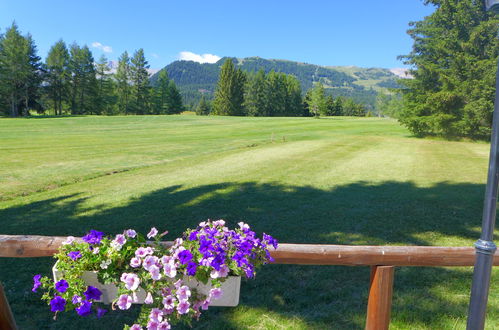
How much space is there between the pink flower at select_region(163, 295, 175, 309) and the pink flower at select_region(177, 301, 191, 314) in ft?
0.14

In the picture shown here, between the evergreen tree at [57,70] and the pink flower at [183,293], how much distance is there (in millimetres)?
70069

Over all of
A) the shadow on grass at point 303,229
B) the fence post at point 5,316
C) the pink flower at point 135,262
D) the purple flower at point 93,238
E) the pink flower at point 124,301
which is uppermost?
the purple flower at point 93,238

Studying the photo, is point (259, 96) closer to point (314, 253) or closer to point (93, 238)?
point (314, 253)

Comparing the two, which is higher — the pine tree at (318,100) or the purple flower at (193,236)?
the pine tree at (318,100)

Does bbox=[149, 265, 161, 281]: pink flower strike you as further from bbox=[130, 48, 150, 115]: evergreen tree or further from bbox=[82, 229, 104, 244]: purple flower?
bbox=[130, 48, 150, 115]: evergreen tree

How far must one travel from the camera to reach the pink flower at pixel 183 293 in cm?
219

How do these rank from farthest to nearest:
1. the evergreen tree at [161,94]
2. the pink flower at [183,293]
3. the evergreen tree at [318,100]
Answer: the evergreen tree at [318,100], the evergreen tree at [161,94], the pink flower at [183,293]

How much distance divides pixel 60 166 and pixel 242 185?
29.9 ft

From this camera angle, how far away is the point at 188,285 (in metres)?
2.33

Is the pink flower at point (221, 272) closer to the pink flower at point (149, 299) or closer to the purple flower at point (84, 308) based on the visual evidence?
the pink flower at point (149, 299)

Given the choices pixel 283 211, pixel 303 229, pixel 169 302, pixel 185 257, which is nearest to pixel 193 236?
pixel 185 257

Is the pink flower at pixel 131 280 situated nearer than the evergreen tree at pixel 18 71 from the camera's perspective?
Yes

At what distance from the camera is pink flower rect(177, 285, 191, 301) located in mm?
2193

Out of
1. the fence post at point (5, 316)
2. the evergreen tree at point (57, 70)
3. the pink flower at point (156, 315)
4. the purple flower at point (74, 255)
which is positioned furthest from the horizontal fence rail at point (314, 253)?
the evergreen tree at point (57, 70)
